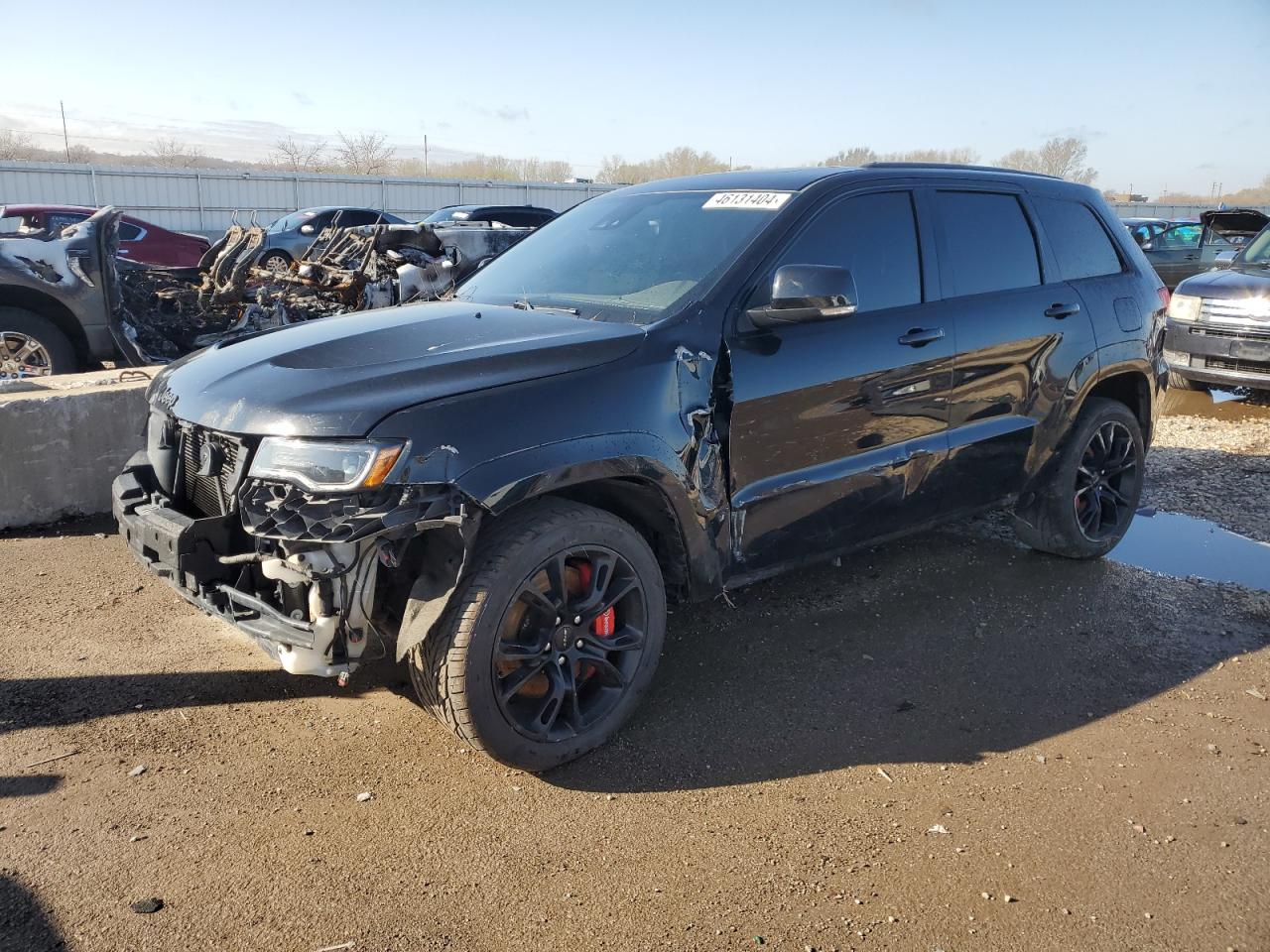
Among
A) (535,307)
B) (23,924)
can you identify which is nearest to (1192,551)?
(535,307)

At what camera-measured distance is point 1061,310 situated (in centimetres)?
467

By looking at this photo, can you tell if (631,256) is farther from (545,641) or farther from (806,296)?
(545,641)

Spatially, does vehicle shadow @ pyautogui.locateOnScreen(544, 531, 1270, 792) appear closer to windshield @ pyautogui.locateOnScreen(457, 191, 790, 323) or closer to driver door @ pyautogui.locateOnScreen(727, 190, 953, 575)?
driver door @ pyautogui.locateOnScreen(727, 190, 953, 575)

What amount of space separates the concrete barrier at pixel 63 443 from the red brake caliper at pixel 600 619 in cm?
314

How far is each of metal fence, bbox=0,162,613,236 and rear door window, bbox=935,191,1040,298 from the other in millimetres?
23943

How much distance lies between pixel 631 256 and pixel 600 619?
1.54 meters

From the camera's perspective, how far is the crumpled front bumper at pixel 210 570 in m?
2.83

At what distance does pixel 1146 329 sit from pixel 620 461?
3.57 metres

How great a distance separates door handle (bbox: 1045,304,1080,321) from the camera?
462 cm

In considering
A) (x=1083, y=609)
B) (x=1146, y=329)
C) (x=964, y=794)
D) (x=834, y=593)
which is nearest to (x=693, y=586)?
(x=964, y=794)

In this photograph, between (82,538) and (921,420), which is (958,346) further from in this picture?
(82,538)

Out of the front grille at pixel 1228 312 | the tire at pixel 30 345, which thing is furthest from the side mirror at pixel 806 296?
the front grille at pixel 1228 312

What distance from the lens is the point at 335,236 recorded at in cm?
962

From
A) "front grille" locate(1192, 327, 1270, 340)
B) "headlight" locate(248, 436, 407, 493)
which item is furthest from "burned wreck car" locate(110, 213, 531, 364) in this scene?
"front grille" locate(1192, 327, 1270, 340)
